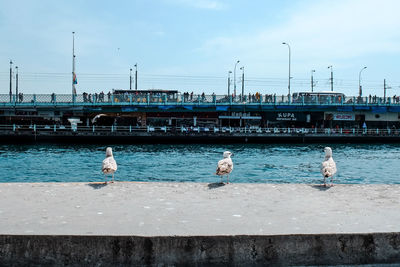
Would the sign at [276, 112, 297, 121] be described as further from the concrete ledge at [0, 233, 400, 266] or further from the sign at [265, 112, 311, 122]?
the concrete ledge at [0, 233, 400, 266]

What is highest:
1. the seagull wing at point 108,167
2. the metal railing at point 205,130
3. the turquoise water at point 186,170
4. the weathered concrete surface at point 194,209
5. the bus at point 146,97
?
the bus at point 146,97

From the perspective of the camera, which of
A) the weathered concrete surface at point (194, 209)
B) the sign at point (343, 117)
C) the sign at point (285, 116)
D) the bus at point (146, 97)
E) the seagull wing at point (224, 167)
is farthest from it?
the sign at point (343, 117)

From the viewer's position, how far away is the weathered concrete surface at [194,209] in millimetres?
6797

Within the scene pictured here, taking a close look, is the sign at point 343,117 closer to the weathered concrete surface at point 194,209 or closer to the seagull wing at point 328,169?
the seagull wing at point 328,169

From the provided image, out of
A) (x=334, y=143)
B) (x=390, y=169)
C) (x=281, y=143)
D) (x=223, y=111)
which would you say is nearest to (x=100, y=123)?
(x=223, y=111)

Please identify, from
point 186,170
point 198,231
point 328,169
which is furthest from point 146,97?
point 198,231

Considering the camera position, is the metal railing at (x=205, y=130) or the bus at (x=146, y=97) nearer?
the metal railing at (x=205, y=130)

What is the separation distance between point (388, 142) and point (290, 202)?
59.7m

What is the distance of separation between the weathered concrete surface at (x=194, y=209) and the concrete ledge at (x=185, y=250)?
0.60 feet

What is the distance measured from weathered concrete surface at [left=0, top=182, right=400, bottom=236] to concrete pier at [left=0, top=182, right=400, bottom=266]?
0.02m

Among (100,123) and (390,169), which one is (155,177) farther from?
(100,123)

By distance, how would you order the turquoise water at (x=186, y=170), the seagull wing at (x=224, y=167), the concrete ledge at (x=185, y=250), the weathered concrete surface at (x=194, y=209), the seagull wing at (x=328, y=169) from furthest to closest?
1. the turquoise water at (x=186, y=170)
2. the seagull wing at (x=224, y=167)
3. the seagull wing at (x=328, y=169)
4. the weathered concrete surface at (x=194, y=209)
5. the concrete ledge at (x=185, y=250)

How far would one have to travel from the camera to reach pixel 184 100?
61.3m

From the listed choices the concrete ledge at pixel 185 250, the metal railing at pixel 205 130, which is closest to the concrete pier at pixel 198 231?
the concrete ledge at pixel 185 250
